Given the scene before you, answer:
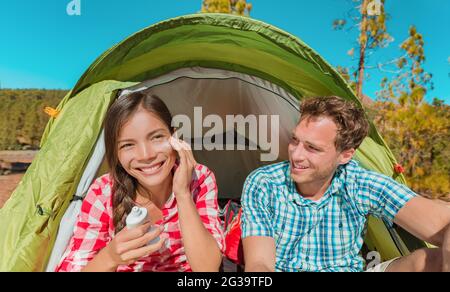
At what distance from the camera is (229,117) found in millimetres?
2641

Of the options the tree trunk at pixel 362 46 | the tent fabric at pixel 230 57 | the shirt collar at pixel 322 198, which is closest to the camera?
the shirt collar at pixel 322 198

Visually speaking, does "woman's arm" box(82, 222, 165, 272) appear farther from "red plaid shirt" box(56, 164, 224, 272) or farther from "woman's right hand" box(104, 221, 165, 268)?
"red plaid shirt" box(56, 164, 224, 272)

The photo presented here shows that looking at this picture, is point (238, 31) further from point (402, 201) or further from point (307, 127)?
point (402, 201)

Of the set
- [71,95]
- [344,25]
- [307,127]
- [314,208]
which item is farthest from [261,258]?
[344,25]

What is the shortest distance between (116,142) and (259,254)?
2.20ft

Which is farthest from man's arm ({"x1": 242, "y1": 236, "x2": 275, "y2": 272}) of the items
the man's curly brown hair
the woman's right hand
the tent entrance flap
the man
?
the tent entrance flap

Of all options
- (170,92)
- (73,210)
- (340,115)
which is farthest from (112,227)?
(170,92)

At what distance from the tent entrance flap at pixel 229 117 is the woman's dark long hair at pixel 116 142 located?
2.00 feet

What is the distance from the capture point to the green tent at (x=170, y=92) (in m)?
1.61

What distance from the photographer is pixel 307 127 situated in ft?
4.73

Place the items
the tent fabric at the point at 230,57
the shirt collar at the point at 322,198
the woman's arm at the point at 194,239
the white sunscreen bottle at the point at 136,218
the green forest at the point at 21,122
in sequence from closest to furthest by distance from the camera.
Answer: the white sunscreen bottle at the point at 136,218
the woman's arm at the point at 194,239
the shirt collar at the point at 322,198
the tent fabric at the point at 230,57
the green forest at the point at 21,122

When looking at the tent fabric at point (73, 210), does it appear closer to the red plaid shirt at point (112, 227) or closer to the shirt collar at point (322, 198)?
the red plaid shirt at point (112, 227)

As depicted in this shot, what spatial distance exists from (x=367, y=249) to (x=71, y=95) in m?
1.78

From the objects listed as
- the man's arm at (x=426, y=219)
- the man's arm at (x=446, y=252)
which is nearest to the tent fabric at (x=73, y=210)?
the man's arm at (x=426, y=219)
